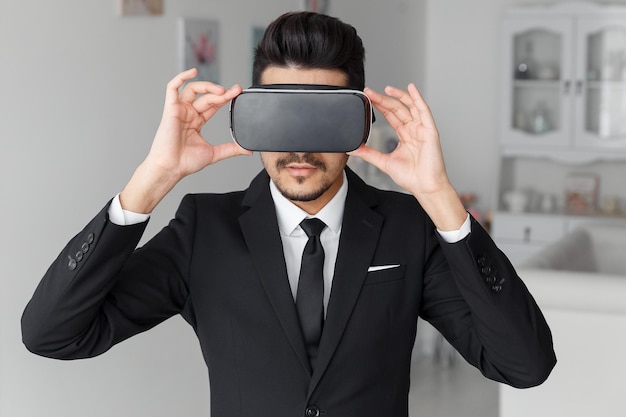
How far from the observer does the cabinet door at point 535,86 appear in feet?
18.4

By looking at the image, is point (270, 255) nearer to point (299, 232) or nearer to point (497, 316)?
point (299, 232)

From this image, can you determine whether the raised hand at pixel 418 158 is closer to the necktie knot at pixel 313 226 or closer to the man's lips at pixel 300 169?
the man's lips at pixel 300 169

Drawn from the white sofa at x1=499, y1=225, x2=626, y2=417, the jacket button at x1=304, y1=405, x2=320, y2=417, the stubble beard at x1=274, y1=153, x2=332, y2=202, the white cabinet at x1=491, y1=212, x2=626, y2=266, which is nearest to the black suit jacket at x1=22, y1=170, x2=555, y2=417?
the jacket button at x1=304, y1=405, x2=320, y2=417

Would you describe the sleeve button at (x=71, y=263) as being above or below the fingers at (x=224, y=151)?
below

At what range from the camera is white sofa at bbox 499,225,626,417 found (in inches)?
113

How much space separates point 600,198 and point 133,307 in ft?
15.4

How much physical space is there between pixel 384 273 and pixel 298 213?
→ 0.18 meters

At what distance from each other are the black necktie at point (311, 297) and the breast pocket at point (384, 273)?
8cm

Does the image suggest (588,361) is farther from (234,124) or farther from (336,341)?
(234,124)

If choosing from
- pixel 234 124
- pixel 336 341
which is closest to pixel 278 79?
pixel 234 124

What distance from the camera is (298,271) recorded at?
1.67 m

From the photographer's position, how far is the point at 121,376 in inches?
123

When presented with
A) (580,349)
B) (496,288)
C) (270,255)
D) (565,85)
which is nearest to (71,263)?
(270,255)

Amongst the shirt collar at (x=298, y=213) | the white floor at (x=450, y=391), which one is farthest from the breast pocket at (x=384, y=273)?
the white floor at (x=450, y=391)
